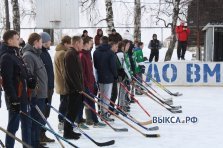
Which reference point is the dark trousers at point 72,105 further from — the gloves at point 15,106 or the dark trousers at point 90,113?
the gloves at point 15,106

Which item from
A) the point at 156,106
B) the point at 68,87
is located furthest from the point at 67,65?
the point at 156,106

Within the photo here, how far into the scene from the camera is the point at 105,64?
24.6 feet

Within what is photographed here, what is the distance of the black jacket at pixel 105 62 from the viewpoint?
7.50m

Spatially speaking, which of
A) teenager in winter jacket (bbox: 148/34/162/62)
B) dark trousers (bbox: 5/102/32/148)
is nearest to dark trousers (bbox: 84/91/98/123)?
dark trousers (bbox: 5/102/32/148)

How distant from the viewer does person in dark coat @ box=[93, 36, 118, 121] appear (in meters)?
7.50

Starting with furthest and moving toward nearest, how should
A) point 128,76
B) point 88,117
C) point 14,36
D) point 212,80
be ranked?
point 212,80 < point 128,76 < point 88,117 < point 14,36

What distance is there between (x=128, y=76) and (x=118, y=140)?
7.68ft

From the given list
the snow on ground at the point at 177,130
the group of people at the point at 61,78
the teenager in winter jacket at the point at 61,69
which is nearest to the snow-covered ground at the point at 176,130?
the snow on ground at the point at 177,130

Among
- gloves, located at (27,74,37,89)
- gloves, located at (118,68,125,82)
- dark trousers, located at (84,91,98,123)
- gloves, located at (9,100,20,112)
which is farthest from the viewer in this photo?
gloves, located at (118,68,125,82)

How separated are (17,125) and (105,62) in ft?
8.71

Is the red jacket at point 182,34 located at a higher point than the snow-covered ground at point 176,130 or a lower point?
higher

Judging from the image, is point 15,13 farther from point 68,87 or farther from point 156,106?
point 68,87

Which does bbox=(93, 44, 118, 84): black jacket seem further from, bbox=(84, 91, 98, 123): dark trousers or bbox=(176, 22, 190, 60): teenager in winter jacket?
bbox=(176, 22, 190, 60): teenager in winter jacket

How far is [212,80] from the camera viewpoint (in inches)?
516
